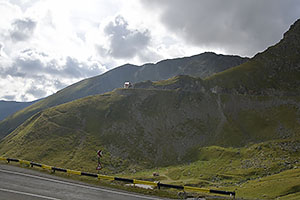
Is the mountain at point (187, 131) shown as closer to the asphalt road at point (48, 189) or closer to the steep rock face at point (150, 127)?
the steep rock face at point (150, 127)

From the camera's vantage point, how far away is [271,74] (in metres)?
164

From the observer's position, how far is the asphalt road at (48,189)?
23.9 metres

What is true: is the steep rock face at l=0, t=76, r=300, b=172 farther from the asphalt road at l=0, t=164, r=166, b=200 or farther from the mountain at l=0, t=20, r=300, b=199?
the asphalt road at l=0, t=164, r=166, b=200

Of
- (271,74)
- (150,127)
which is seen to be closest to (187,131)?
(150,127)

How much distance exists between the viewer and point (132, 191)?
1065 inches

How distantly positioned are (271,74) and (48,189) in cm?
16810

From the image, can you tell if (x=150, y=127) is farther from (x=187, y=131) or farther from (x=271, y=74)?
(x=271, y=74)

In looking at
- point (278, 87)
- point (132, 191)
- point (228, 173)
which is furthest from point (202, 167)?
point (278, 87)

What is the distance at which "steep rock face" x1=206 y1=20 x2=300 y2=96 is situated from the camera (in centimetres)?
15012

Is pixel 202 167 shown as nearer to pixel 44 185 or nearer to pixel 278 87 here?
pixel 44 185

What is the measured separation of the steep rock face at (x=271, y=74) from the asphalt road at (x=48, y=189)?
134 meters

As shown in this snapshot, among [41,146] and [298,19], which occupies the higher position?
[298,19]

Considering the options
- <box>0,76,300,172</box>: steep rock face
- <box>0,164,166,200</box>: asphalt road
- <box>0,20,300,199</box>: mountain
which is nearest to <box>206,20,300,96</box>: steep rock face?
<box>0,20,300,199</box>: mountain

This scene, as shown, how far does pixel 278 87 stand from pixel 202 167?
294 feet
